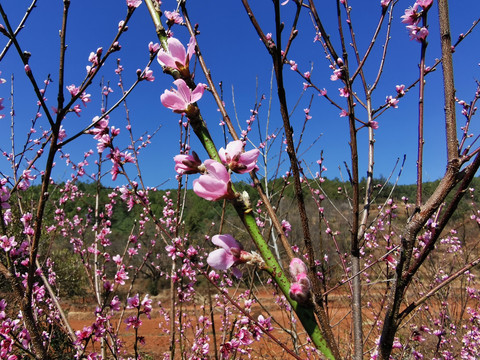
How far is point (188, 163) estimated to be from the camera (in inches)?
25.2

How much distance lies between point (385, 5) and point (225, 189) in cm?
174

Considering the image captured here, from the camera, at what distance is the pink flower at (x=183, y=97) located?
2.07 ft

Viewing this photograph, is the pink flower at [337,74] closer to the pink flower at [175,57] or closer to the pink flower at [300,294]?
the pink flower at [175,57]

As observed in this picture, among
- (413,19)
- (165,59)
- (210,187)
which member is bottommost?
(210,187)

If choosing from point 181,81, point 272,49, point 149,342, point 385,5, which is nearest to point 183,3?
point 272,49

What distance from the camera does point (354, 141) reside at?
1.19m

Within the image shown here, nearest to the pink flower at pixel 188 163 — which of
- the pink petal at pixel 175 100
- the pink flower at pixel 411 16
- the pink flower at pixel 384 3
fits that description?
the pink petal at pixel 175 100

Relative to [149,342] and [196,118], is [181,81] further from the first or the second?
[149,342]

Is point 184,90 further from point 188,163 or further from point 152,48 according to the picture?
point 152,48

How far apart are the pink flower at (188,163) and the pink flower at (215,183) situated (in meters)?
0.07

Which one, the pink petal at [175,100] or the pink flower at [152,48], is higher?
the pink flower at [152,48]

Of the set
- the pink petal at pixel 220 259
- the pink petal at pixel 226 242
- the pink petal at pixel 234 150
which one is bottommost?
the pink petal at pixel 220 259

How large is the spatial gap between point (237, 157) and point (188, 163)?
0.36 feet

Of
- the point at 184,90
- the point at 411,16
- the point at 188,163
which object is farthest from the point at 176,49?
the point at 411,16
